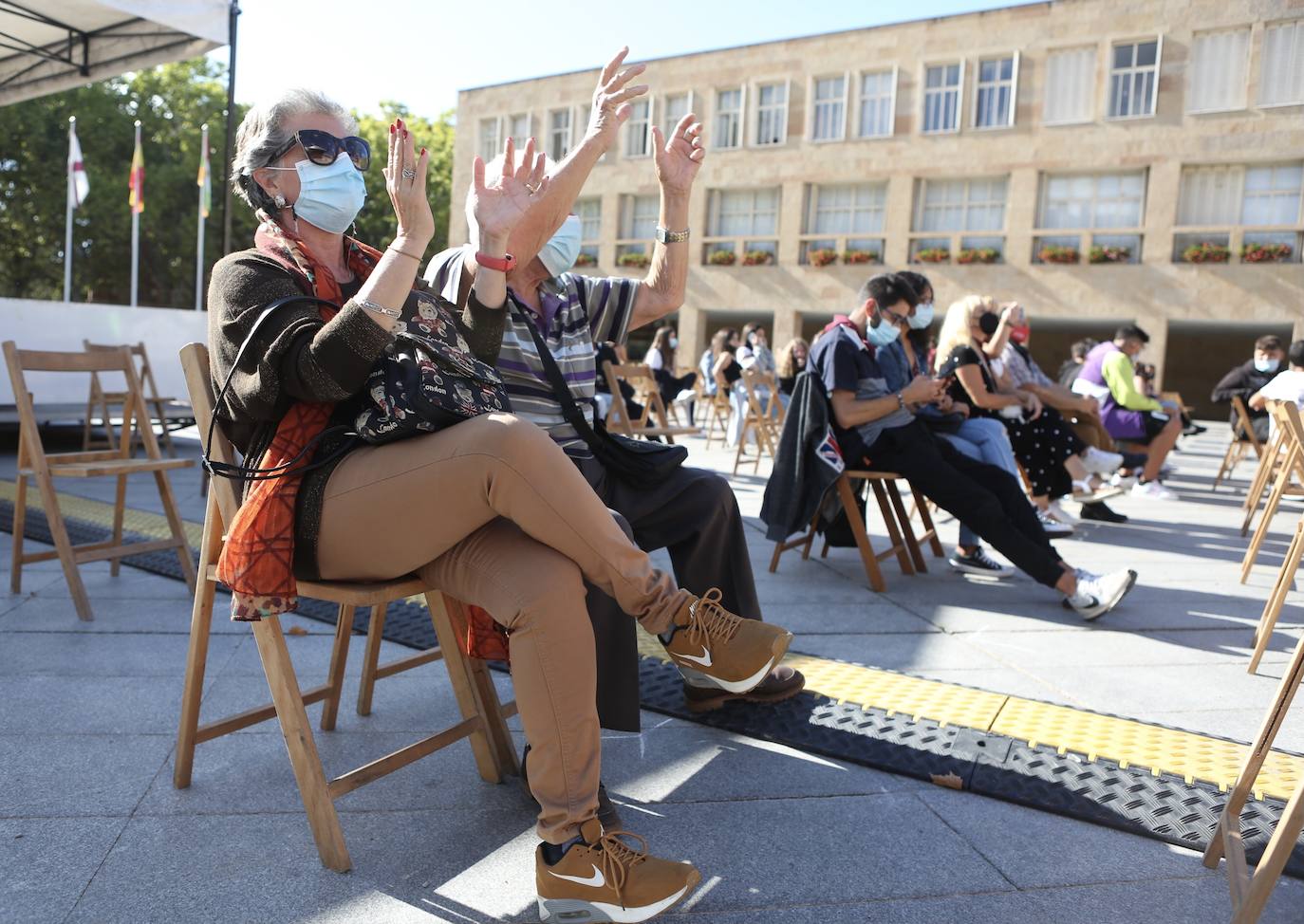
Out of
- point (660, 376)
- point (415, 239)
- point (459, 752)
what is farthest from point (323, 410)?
point (660, 376)

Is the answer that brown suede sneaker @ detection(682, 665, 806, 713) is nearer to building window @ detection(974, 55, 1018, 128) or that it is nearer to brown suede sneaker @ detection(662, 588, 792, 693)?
brown suede sneaker @ detection(662, 588, 792, 693)

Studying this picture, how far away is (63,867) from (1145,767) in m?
2.68

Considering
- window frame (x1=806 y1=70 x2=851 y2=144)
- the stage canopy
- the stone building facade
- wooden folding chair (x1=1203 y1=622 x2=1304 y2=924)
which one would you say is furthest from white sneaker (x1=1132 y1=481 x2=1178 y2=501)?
window frame (x1=806 y1=70 x2=851 y2=144)

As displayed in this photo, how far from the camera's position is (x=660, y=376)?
13586 millimetres

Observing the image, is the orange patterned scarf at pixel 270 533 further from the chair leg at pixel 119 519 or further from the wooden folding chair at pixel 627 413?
the wooden folding chair at pixel 627 413

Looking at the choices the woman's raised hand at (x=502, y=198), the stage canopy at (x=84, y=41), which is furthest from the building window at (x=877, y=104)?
the woman's raised hand at (x=502, y=198)

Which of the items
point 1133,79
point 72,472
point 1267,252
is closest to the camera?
point 72,472

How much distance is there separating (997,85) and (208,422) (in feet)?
88.2

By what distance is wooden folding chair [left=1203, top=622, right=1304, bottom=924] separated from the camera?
1.79 metres

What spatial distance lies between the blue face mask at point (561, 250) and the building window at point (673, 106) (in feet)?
92.6

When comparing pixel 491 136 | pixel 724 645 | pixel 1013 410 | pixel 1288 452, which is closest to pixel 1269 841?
pixel 724 645

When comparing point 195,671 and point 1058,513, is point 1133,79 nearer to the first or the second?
point 1058,513

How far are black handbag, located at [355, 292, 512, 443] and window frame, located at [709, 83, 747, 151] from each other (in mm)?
28205

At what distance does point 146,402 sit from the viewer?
9516 millimetres
